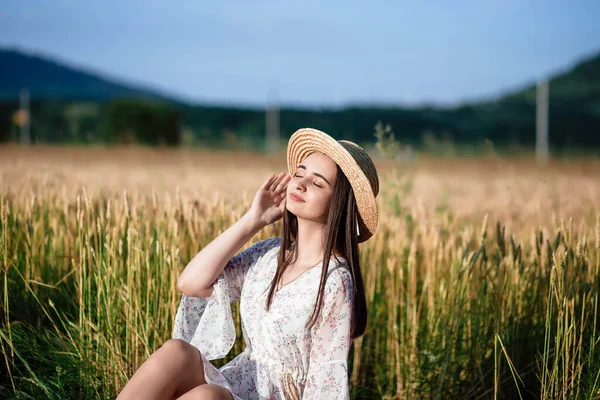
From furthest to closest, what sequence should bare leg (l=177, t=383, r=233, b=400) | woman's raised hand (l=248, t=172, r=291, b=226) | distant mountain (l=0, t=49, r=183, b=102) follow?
1. distant mountain (l=0, t=49, r=183, b=102)
2. woman's raised hand (l=248, t=172, r=291, b=226)
3. bare leg (l=177, t=383, r=233, b=400)

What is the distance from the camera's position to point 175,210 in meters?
2.70

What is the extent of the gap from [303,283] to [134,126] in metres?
29.4

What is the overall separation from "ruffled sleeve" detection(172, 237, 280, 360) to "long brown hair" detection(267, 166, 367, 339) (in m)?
0.14

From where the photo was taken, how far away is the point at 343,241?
2225mm

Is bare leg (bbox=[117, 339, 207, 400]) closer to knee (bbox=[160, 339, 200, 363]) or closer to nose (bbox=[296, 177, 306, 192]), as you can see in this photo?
knee (bbox=[160, 339, 200, 363])

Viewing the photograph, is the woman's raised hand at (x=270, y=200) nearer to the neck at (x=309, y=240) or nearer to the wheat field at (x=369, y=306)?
the neck at (x=309, y=240)

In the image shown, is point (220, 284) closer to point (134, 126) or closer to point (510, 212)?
point (510, 212)

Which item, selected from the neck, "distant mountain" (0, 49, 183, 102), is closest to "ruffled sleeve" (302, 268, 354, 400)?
the neck

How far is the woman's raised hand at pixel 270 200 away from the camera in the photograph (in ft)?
7.50

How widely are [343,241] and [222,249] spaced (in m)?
0.38

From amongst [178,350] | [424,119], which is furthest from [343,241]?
[424,119]

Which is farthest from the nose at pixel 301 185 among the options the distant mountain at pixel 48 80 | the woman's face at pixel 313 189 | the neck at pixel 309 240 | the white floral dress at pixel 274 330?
the distant mountain at pixel 48 80

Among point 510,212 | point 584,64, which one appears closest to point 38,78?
point 584,64

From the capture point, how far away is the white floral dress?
2035 millimetres
